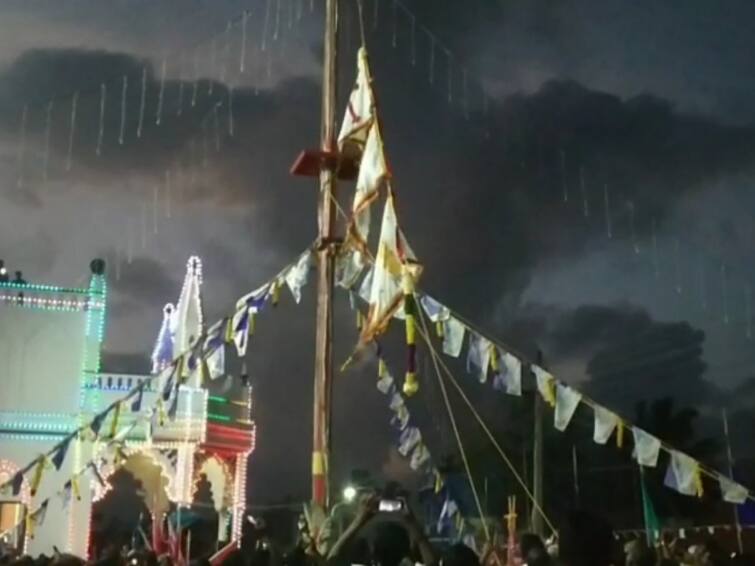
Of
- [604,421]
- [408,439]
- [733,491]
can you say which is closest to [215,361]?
[408,439]

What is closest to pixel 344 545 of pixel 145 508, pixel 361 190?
pixel 361 190

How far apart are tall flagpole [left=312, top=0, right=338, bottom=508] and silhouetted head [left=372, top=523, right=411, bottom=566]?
748 cm

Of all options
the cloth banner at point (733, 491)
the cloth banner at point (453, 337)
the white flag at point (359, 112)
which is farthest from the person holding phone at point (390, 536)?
the white flag at point (359, 112)

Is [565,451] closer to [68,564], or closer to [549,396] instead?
[549,396]

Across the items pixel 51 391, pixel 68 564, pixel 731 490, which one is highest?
pixel 51 391

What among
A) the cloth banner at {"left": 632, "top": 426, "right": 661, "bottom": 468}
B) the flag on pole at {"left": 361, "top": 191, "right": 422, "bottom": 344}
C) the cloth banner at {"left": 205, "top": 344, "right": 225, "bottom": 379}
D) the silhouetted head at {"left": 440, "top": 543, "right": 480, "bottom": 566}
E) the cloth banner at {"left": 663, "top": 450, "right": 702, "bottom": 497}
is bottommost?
the silhouetted head at {"left": 440, "top": 543, "right": 480, "bottom": 566}

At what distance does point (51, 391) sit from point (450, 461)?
1470 centimetres

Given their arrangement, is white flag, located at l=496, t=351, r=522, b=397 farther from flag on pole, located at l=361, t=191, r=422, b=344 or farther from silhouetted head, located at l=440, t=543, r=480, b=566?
silhouetted head, located at l=440, t=543, r=480, b=566

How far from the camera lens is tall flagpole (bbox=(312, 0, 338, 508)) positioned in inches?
598

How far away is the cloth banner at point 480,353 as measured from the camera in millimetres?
14648

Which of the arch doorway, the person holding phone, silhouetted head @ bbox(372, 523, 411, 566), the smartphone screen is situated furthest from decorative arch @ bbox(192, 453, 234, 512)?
silhouetted head @ bbox(372, 523, 411, 566)

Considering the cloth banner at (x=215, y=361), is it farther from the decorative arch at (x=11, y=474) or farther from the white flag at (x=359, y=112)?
the decorative arch at (x=11, y=474)

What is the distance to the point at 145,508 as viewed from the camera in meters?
28.9

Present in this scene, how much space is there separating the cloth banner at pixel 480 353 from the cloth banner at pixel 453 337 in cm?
15
